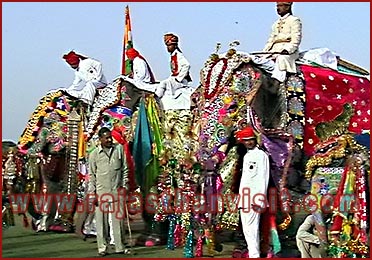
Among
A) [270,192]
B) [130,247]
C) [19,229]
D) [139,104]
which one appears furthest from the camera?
[19,229]

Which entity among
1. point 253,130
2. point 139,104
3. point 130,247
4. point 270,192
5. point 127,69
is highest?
point 127,69

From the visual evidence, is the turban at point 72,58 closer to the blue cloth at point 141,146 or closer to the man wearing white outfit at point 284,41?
the blue cloth at point 141,146

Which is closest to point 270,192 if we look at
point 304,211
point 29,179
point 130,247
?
point 304,211

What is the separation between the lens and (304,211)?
944cm

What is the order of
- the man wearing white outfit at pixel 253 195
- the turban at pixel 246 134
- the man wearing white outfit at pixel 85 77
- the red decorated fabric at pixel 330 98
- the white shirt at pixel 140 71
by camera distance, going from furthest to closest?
1. the man wearing white outfit at pixel 85 77
2. the white shirt at pixel 140 71
3. the red decorated fabric at pixel 330 98
4. the turban at pixel 246 134
5. the man wearing white outfit at pixel 253 195

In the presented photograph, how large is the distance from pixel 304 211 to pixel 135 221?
11.2ft

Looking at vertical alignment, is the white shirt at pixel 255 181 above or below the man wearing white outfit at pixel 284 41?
below

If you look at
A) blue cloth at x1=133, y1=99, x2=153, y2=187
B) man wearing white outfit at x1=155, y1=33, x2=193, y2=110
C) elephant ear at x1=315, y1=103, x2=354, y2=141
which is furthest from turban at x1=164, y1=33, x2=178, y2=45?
elephant ear at x1=315, y1=103, x2=354, y2=141

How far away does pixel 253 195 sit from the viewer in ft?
28.5

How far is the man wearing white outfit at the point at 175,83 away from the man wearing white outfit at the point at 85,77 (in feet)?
4.28

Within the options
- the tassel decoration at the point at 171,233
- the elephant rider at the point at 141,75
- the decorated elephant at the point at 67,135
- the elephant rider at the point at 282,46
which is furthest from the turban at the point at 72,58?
the tassel decoration at the point at 171,233

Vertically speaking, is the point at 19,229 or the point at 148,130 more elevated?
the point at 148,130

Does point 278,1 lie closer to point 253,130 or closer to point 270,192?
point 253,130

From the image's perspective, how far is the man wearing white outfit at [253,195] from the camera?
28.4 ft
